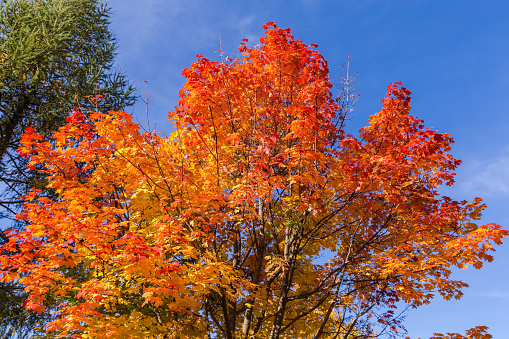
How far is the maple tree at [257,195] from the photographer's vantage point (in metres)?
7.54

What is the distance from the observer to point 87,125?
897cm

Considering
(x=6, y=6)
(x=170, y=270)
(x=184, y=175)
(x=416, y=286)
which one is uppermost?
(x=6, y=6)

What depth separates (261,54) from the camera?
8938mm

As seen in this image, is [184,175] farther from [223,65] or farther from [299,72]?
[299,72]

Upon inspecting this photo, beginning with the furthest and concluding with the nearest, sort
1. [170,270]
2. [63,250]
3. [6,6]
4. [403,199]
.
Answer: [6,6]
[403,199]
[63,250]
[170,270]

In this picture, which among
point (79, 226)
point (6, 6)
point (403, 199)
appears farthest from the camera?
point (6, 6)

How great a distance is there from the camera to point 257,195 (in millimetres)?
7176

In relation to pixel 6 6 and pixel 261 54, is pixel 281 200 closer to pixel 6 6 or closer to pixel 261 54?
pixel 261 54

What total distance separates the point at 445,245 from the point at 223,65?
6.26 metres

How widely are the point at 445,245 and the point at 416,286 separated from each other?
148 centimetres

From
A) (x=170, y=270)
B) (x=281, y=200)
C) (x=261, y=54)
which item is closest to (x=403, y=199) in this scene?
(x=281, y=200)

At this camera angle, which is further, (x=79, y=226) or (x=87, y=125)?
(x=87, y=125)

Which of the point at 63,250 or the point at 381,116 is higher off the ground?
the point at 381,116

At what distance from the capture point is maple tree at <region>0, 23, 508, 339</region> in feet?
24.7
